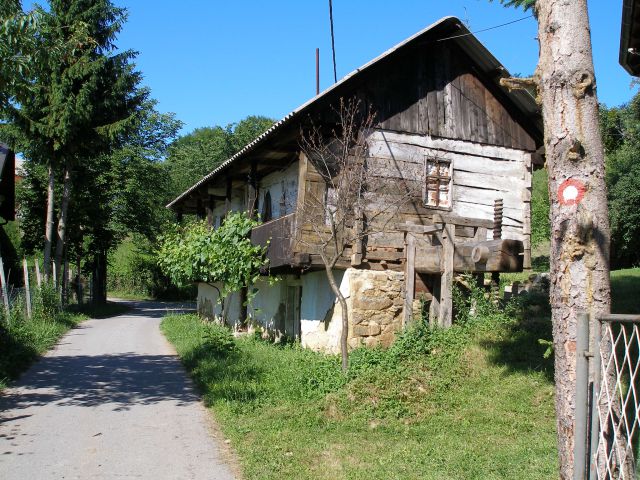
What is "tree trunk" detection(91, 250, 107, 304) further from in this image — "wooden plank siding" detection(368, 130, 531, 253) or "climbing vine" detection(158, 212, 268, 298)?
"wooden plank siding" detection(368, 130, 531, 253)

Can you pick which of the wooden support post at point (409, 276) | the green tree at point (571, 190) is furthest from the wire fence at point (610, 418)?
the wooden support post at point (409, 276)

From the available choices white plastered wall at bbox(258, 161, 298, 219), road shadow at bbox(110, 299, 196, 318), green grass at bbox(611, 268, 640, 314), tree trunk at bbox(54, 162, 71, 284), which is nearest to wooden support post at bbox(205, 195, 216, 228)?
tree trunk at bbox(54, 162, 71, 284)

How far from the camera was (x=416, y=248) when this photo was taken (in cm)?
1176

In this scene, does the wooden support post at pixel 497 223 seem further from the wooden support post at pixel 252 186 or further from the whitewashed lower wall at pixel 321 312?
the wooden support post at pixel 252 186

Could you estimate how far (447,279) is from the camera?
11.2m

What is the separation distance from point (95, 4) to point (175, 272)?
42.0 ft

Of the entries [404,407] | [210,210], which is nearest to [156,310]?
[210,210]

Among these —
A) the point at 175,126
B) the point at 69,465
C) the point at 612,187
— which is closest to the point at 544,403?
the point at 69,465

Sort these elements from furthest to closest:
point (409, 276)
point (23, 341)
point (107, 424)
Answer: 1. point (23, 341)
2. point (409, 276)
3. point (107, 424)

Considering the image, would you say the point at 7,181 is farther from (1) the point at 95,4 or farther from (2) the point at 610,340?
(2) the point at 610,340

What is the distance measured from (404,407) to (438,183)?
6.72m

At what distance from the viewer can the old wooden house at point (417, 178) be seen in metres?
11.8

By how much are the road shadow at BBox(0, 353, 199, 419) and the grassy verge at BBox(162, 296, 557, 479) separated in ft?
1.85

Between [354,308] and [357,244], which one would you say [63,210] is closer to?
[357,244]
